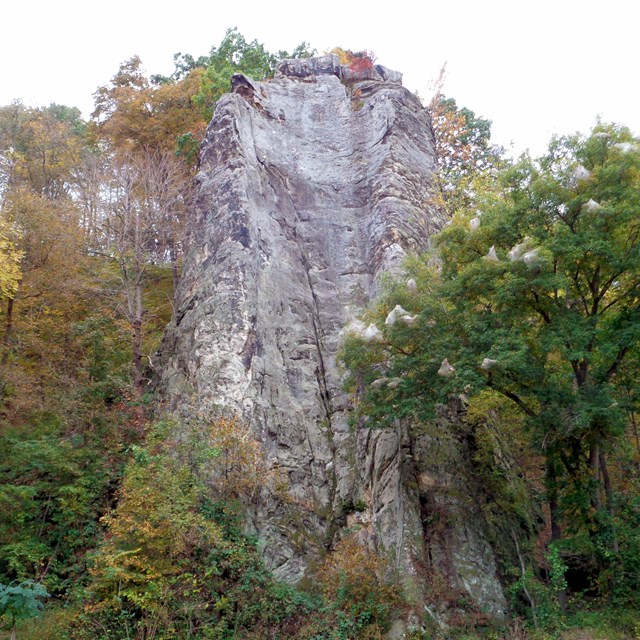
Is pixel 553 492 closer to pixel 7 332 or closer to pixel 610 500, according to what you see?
pixel 610 500

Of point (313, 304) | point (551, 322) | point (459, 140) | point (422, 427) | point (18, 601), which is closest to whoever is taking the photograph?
point (18, 601)

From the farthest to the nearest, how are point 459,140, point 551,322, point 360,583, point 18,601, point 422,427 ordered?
point 459,140
point 422,427
point 551,322
point 360,583
point 18,601

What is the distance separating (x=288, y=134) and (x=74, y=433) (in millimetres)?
13621

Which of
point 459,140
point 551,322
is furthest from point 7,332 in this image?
point 459,140

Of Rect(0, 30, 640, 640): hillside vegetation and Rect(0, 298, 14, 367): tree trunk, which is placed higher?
Rect(0, 298, 14, 367): tree trunk

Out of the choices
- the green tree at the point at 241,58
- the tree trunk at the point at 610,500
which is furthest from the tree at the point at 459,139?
the tree trunk at the point at 610,500

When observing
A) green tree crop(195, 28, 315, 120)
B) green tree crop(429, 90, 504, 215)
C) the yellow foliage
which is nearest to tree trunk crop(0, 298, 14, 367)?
the yellow foliage

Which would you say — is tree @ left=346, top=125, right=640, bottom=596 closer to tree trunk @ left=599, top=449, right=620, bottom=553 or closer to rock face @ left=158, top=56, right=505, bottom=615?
tree trunk @ left=599, top=449, right=620, bottom=553

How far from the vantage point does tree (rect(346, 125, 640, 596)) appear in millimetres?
11672

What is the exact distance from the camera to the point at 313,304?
62.0ft

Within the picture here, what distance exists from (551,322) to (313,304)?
8.15 meters

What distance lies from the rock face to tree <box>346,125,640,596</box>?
7.04 feet

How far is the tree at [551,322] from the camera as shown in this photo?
460 inches

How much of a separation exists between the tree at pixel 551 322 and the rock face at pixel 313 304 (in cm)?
215
